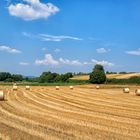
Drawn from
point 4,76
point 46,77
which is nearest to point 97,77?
point 46,77

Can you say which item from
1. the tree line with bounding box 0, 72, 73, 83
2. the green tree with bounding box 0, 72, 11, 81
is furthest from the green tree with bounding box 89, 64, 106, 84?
the green tree with bounding box 0, 72, 11, 81

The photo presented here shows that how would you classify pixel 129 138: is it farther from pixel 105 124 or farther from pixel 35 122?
pixel 35 122

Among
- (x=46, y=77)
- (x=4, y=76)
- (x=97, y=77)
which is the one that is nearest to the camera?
(x=97, y=77)

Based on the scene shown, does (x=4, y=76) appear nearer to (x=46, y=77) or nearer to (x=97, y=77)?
(x=46, y=77)

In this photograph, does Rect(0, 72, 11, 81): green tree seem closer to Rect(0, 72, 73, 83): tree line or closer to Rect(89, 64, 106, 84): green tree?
Rect(0, 72, 73, 83): tree line

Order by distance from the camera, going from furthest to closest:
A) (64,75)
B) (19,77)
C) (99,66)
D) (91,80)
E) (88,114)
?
1. (19,77)
2. (64,75)
3. (99,66)
4. (91,80)
5. (88,114)

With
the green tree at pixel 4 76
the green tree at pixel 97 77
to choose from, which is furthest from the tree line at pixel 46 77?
the green tree at pixel 97 77

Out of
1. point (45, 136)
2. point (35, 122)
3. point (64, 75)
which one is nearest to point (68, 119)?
point (35, 122)

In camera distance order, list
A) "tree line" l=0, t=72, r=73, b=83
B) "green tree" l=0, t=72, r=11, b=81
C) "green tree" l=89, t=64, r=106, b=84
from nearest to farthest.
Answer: "green tree" l=89, t=64, r=106, b=84
"tree line" l=0, t=72, r=73, b=83
"green tree" l=0, t=72, r=11, b=81

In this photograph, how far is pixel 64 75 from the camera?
112188 mm

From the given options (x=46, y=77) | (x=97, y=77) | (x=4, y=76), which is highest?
(x=4, y=76)

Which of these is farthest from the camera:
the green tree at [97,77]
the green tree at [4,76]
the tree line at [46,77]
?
the green tree at [4,76]

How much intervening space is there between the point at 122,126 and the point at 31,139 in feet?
12.2

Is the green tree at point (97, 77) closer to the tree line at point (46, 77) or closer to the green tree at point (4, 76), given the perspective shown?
the tree line at point (46, 77)
